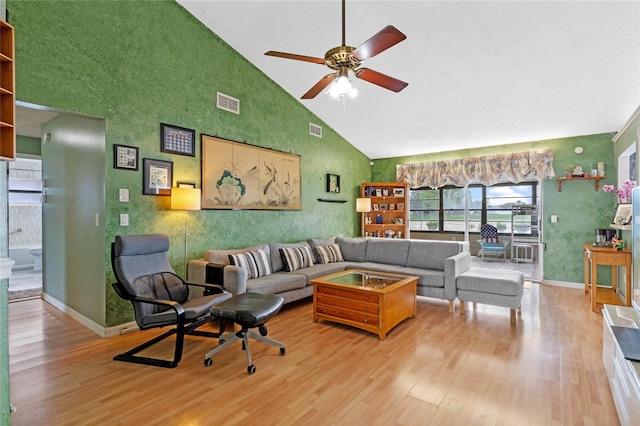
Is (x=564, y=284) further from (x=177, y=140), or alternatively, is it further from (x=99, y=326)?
(x=99, y=326)

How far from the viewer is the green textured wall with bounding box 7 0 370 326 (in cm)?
297

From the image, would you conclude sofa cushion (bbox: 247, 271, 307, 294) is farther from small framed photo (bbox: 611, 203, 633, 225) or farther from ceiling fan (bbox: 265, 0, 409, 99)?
small framed photo (bbox: 611, 203, 633, 225)

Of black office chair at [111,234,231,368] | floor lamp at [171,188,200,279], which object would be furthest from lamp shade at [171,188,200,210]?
black office chair at [111,234,231,368]

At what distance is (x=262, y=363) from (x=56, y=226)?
3.56m

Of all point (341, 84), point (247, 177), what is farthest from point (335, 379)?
point (247, 177)

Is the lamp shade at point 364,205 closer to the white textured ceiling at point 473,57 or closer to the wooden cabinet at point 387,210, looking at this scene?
the wooden cabinet at point 387,210

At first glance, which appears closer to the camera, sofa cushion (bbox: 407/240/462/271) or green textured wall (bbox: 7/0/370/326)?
green textured wall (bbox: 7/0/370/326)

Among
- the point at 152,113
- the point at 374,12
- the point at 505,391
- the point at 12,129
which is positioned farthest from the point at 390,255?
the point at 12,129

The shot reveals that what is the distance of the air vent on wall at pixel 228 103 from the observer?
4441 millimetres

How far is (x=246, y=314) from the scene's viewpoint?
8.50ft

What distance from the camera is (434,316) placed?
394 cm

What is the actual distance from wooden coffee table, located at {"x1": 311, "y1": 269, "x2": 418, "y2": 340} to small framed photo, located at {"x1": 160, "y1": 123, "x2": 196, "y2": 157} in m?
2.27

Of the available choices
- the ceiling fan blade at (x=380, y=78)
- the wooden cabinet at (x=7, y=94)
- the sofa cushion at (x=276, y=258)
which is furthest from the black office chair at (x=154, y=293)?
the ceiling fan blade at (x=380, y=78)

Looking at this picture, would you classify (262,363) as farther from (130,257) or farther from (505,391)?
(505,391)
